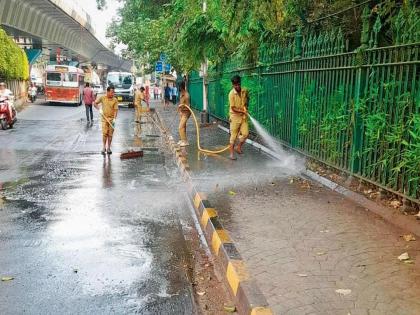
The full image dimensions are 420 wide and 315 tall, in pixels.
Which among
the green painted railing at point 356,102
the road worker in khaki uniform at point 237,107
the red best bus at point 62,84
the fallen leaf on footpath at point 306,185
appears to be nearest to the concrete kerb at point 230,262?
the fallen leaf on footpath at point 306,185

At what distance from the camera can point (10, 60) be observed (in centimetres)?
2477

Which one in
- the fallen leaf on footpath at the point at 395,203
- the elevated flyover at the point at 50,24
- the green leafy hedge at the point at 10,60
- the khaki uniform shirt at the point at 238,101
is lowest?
the fallen leaf on footpath at the point at 395,203

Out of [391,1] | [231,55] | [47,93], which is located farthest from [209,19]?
[47,93]

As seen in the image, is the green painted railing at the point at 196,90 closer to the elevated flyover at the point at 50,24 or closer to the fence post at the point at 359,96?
the elevated flyover at the point at 50,24

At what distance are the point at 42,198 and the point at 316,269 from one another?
4.66 meters

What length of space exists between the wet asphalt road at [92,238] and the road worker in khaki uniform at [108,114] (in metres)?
1.09

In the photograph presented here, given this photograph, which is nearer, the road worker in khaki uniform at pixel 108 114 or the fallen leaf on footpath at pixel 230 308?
the fallen leaf on footpath at pixel 230 308

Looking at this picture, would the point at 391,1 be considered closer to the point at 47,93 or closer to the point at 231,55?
the point at 231,55

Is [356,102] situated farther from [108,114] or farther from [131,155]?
[108,114]

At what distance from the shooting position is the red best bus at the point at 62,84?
3247cm

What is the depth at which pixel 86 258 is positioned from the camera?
184 inches

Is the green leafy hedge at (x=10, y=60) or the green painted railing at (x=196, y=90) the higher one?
the green leafy hedge at (x=10, y=60)

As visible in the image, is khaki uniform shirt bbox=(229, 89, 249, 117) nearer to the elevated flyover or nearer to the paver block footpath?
the paver block footpath

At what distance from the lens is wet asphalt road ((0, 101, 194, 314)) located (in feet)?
12.5
